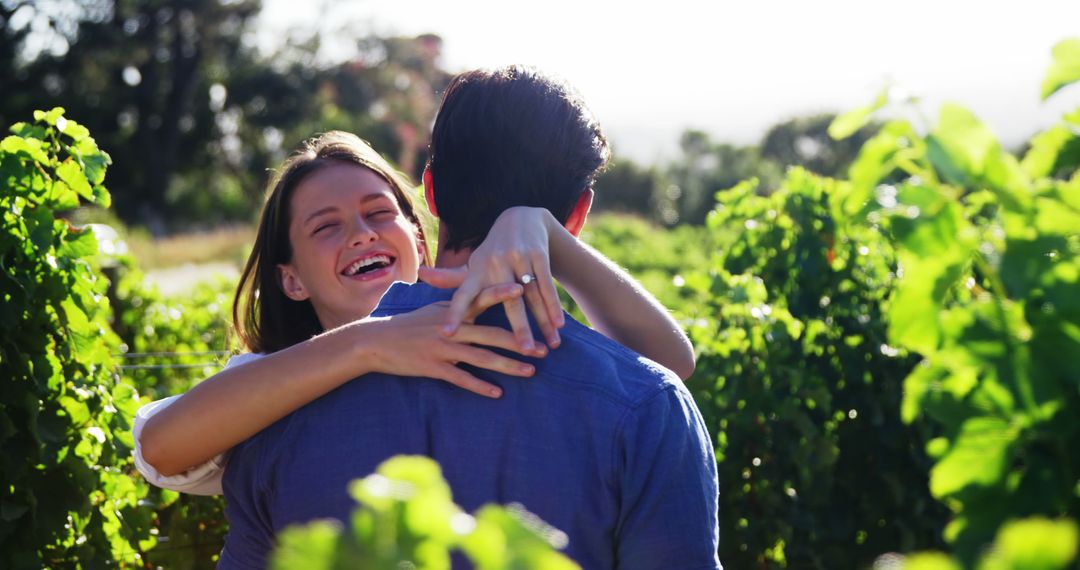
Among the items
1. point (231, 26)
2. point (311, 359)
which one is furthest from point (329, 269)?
point (231, 26)

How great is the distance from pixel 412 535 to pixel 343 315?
87.3 inches

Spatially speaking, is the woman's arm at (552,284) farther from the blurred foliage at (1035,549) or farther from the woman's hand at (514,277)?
the blurred foliage at (1035,549)

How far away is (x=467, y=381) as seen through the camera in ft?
5.62

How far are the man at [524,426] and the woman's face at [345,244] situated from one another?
2.68 feet

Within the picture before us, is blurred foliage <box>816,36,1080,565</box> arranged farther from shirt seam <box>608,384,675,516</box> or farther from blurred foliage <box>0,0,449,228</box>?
blurred foliage <box>0,0,449,228</box>

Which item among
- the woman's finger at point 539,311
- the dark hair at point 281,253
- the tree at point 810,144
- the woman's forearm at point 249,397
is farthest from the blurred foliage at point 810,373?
the tree at point 810,144

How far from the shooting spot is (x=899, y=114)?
3.24ft

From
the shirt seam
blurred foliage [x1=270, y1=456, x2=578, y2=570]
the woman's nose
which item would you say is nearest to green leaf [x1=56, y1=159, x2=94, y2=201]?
the woman's nose

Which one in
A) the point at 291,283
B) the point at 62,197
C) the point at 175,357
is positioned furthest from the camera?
the point at 175,357

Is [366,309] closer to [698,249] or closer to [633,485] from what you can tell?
[633,485]

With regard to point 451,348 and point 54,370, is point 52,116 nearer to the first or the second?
point 54,370

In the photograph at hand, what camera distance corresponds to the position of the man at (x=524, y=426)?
1682 millimetres

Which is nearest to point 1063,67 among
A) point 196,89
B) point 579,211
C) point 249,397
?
point 579,211

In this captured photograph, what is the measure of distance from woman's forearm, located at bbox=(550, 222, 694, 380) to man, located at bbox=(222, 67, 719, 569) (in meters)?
0.15
